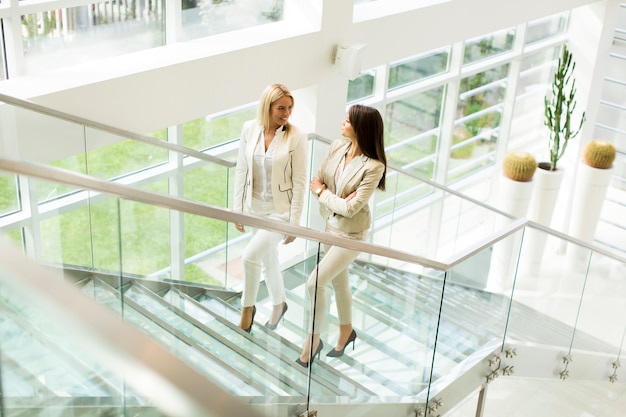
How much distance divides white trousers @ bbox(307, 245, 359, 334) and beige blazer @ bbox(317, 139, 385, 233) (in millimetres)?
487

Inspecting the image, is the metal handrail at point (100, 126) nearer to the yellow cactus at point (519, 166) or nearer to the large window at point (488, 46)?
the large window at point (488, 46)

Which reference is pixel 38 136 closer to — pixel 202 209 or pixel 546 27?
pixel 202 209

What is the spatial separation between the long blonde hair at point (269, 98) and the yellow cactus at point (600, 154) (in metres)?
7.91

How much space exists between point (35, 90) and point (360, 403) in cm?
292

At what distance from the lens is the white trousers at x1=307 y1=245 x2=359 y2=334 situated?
394 centimetres

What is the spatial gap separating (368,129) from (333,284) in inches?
37.8

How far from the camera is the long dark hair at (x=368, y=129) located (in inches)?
177

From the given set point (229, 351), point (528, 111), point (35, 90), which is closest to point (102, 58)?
point (35, 90)

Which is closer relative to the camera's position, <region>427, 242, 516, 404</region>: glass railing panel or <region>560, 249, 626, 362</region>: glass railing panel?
<region>427, 242, 516, 404</region>: glass railing panel

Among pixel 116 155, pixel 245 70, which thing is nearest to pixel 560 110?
pixel 245 70

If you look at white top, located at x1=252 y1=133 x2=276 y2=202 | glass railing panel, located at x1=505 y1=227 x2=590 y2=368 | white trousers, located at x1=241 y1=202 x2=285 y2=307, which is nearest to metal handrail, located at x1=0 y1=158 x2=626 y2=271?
white trousers, located at x1=241 y1=202 x2=285 y2=307

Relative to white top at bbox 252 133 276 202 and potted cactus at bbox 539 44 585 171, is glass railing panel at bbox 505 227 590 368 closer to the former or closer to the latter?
white top at bbox 252 133 276 202

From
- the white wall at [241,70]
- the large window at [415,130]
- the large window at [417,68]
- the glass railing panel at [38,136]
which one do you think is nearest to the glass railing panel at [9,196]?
the glass railing panel at [38,136]

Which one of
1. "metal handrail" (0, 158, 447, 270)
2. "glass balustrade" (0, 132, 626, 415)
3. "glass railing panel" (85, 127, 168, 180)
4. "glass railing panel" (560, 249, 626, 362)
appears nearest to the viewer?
"metal handrail" (0, 158, 447, 270)
